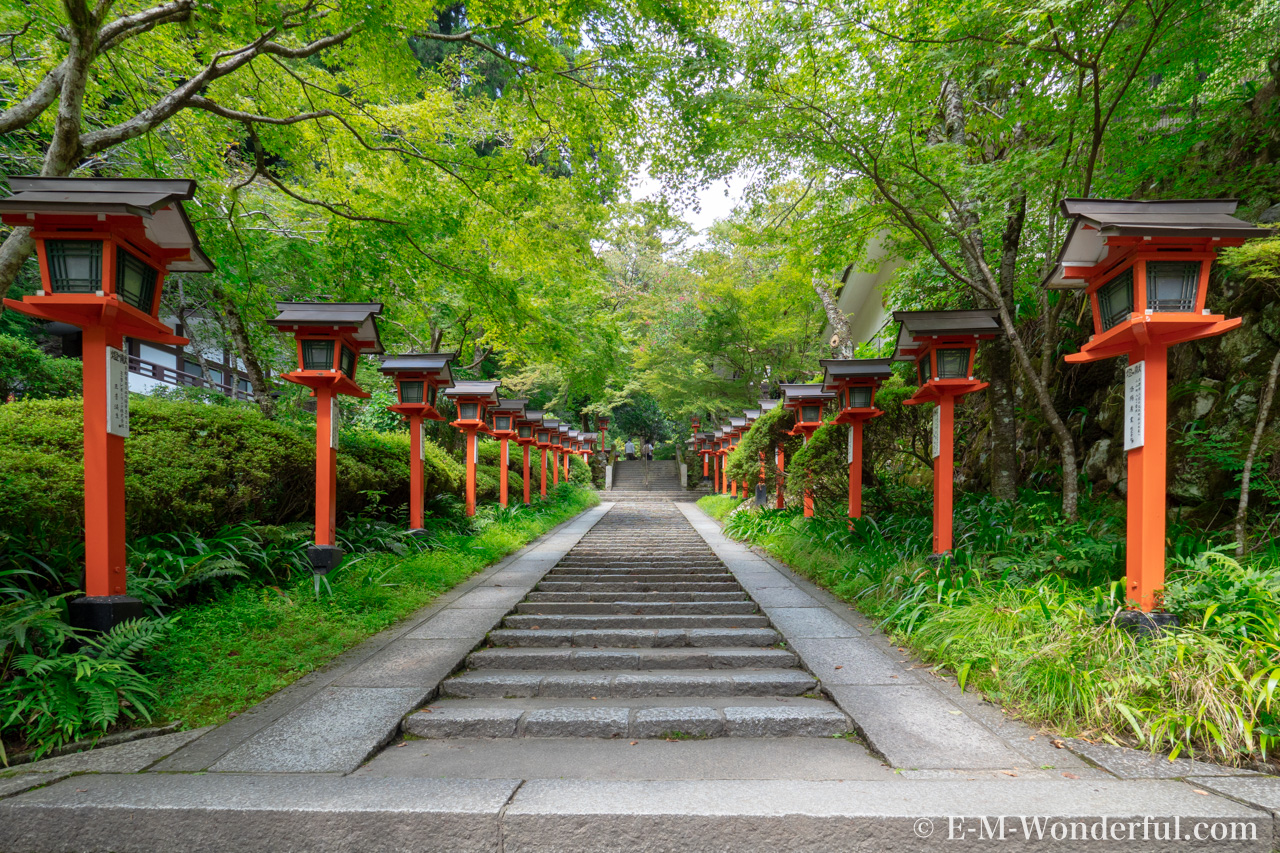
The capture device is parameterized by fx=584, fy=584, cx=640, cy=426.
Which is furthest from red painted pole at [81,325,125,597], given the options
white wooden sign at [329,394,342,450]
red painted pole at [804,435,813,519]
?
red painted pole at [804,435,813,519]

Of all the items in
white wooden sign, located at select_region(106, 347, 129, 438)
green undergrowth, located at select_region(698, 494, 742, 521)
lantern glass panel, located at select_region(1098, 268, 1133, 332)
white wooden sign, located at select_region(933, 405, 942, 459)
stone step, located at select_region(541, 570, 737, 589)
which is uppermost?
lantern glass panel, located at select_region(1098, 268, 1133, 332)

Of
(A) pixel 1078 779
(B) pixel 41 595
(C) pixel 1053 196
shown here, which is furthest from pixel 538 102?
(A) pixel 1078 779

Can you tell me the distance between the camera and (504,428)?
14062 mm

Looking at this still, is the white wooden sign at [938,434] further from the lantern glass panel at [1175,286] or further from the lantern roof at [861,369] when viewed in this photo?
the lantern glass panel at [1175,286]

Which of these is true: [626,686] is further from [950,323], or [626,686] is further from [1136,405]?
[950,323]

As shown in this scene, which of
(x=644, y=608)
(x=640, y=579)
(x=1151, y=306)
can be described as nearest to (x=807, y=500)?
(x=640, y=579)

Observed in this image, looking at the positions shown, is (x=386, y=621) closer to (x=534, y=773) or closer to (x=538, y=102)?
(x=534, y=773)

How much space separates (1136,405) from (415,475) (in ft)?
26.9

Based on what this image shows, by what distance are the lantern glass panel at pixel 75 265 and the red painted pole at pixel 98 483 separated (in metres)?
0.27

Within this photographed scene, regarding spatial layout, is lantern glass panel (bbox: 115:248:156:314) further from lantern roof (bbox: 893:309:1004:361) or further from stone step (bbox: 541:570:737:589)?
lantern roof (bbox: 893:309:1004:361)

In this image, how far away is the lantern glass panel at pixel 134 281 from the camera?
388 centimetres

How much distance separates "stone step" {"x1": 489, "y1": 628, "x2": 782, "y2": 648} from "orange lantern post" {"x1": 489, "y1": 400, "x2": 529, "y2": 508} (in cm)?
856

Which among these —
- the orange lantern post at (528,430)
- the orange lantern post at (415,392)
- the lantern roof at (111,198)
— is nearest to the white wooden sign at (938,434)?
the lantern roof at (111,198)

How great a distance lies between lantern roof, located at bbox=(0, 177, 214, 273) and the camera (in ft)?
11.9
